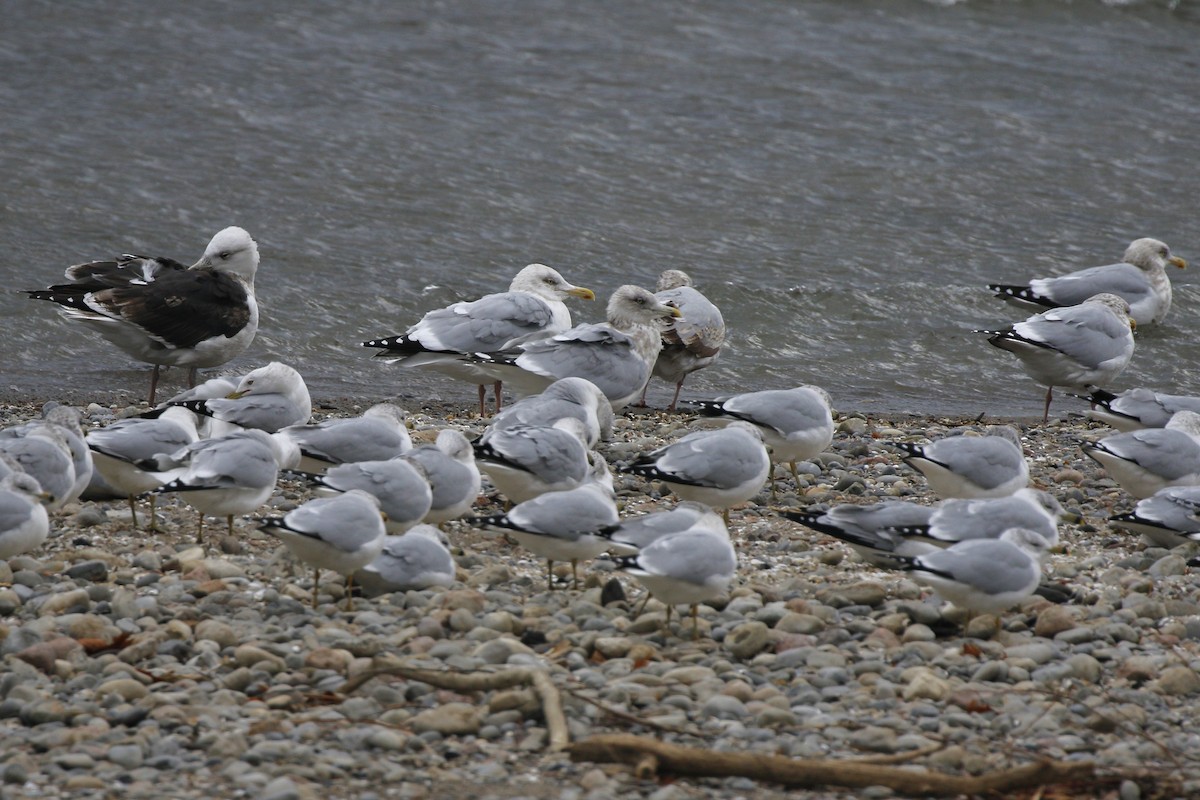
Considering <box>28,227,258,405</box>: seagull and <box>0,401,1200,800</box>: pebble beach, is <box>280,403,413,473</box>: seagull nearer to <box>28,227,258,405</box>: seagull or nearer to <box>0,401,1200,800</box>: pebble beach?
<box>0,401,1200,800</box>: pebble beach

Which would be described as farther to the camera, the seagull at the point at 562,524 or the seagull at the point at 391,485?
the seagull at the point at 391,485

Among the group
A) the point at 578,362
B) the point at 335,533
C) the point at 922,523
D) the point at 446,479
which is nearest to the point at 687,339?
the point at 578,362

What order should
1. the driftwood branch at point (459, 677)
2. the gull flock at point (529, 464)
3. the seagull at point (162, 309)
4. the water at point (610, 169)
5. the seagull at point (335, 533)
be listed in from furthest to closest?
the water at point (610, 169) → the seagull at point (162, 309) → the gull flock at point (529, 464) → the seagull at point (335, 533) → the driftwood branch at point (459, 677)

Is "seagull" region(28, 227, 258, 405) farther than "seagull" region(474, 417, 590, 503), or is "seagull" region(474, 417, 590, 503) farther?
"seagull" region(28, 227, 258, 405)

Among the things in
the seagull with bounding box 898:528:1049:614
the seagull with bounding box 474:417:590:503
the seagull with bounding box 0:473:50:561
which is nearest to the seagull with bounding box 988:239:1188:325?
the seagull with bounding box 474:417:590:503

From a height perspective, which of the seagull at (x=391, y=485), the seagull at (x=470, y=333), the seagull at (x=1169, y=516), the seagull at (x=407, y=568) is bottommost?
the seagull at (x=470, y=333)

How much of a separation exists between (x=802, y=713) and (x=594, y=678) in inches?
26.2

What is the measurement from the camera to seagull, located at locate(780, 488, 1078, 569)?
18.8 ft

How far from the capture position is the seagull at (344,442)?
654 cm

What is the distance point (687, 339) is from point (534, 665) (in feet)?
17.6

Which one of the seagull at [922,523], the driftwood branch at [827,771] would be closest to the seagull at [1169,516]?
the seagull at [922,523]

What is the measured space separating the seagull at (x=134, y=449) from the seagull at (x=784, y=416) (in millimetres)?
2540

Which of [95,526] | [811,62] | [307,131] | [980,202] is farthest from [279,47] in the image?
[95,526]

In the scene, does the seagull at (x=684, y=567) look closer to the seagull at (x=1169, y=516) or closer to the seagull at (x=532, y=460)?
the seagull at (x=532, y=460)
